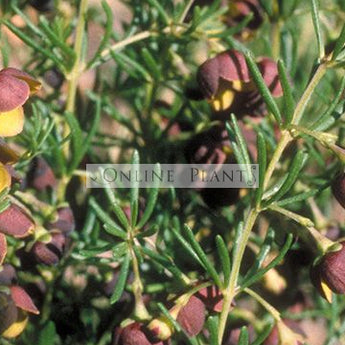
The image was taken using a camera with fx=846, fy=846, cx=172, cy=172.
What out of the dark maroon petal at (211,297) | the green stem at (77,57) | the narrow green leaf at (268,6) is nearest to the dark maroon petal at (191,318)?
the dark maroon petal at (211,297)

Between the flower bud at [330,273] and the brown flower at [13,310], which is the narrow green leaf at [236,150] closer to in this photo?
the flower bud at [330,273]

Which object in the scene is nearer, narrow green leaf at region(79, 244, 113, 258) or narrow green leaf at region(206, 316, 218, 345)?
narrow green leaf at region(206, 316, 218, 345)

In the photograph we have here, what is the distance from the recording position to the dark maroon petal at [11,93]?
96cm

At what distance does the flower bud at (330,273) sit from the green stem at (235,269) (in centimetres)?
9

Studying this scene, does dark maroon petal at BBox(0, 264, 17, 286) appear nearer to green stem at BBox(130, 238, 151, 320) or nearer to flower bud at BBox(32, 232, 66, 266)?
flower bud at BBox(32, 232, 66, 266)

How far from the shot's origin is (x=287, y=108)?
0.95m

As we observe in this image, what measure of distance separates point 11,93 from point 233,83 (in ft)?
1.09

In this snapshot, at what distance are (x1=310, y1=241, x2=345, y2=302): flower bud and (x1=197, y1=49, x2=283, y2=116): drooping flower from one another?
28 cm

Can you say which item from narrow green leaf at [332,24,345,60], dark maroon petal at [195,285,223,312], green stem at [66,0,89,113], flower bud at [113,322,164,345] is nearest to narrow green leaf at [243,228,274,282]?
dark maroon petal at [195,285,223,312]

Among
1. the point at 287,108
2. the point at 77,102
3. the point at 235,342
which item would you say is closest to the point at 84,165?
the point at 77,102

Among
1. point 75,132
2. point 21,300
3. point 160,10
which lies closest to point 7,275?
point 21,300

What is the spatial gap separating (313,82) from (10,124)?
35 cm

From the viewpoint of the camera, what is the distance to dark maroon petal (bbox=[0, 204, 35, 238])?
957mm

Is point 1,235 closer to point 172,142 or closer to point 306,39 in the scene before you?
point 172,142
